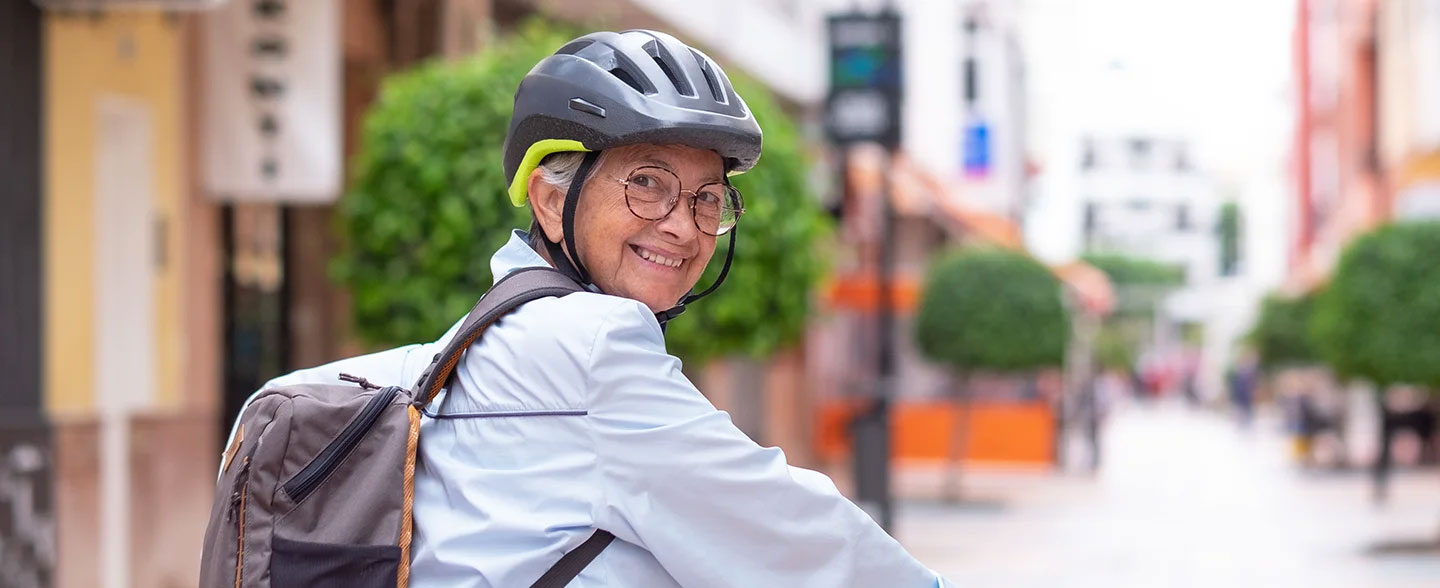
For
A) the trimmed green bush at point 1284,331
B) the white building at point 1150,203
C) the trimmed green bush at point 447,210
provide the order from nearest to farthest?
the trimmed green bush at point 447,210, the trimmed green bush at point 1284,331, the white building at point 1150,203

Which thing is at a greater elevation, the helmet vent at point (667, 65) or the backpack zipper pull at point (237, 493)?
the helmet vent at point (667, 65)

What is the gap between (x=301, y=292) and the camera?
12688mm

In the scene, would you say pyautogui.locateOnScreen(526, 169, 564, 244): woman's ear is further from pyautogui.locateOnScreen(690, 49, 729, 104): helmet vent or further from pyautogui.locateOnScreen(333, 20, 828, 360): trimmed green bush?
pyautogui.locateOnScreen(333, 20, 828, 360): trimmed green bush

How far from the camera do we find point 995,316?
2077 centimetres

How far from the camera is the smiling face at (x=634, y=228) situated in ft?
7.93

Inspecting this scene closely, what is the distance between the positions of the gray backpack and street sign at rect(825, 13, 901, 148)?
12148mm

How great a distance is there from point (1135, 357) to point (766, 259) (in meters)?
79.7

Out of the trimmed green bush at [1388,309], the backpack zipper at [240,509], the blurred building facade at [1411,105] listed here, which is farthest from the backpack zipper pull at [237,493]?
the blurred building facade at [1411,105]

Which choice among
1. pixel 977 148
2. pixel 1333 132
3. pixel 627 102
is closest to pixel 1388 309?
pixel 627 102

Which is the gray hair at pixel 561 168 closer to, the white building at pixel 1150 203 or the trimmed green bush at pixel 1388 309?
the trimmed green bush at pixel 1388 309

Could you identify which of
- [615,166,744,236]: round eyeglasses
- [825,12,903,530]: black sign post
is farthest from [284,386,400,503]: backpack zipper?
[825,12,903,530]: black sign post

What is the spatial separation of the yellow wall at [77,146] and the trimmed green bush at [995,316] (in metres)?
12.8

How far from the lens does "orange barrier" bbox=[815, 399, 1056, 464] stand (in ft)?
86.7

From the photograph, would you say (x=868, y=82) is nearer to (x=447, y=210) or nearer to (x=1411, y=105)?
(x=447, y=210)
